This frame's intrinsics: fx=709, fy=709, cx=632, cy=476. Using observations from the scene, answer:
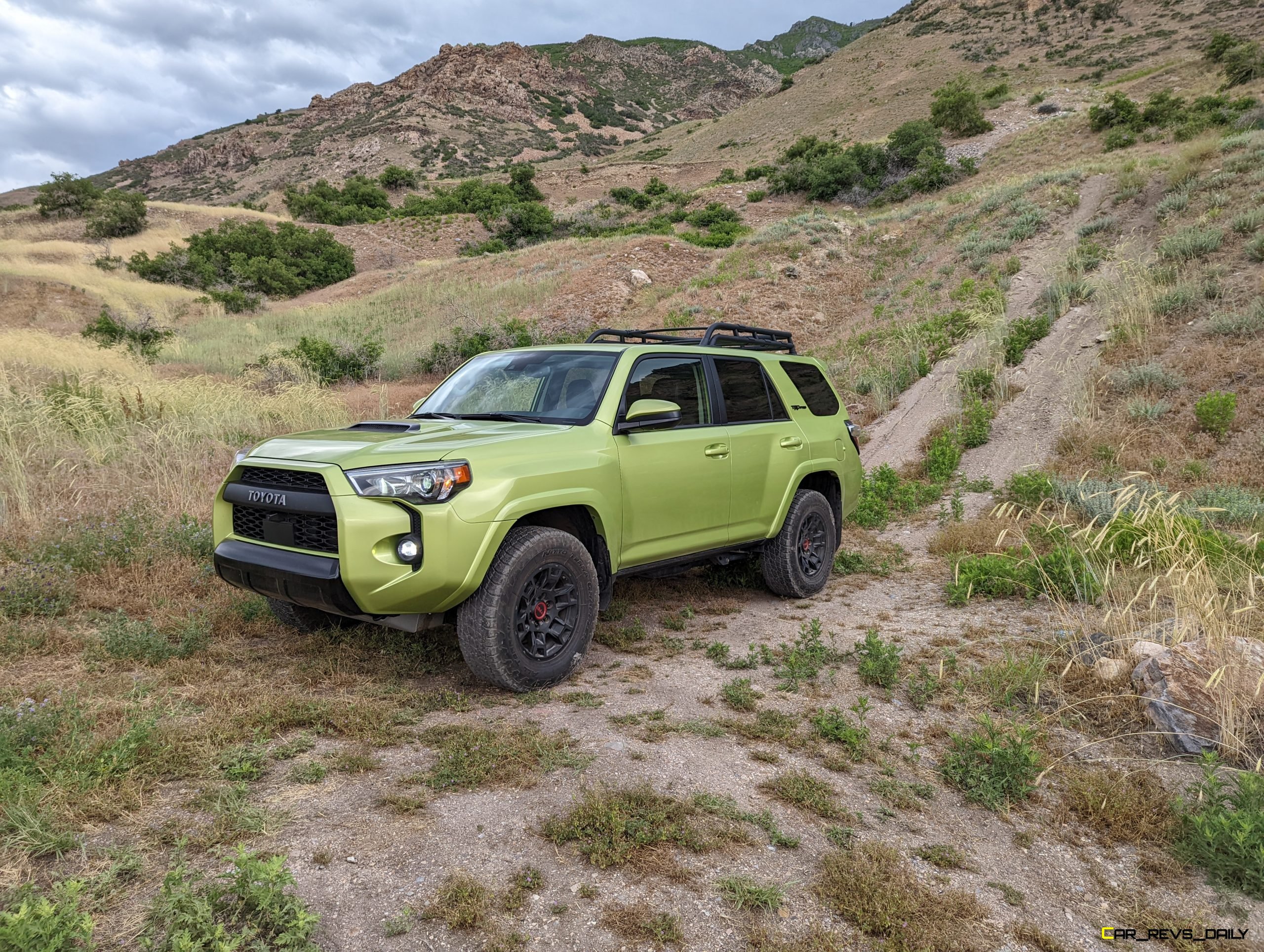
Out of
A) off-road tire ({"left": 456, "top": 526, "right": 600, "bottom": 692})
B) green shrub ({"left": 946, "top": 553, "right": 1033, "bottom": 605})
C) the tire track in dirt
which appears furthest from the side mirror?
the tire track in dirt

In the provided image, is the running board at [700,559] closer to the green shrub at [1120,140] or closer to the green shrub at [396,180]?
the green shrub at [1120,140]

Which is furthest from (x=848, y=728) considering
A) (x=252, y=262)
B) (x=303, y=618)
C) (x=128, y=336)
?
(x=252, y=262)

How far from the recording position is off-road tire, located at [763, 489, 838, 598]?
5.82 m

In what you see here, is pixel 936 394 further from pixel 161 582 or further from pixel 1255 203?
pixel 161 582

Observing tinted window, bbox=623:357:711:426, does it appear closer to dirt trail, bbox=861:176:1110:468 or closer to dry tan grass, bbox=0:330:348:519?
dry tan grass, bbox=0:330:348:519

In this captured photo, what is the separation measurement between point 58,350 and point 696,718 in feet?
46.2

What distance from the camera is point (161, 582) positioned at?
536cm

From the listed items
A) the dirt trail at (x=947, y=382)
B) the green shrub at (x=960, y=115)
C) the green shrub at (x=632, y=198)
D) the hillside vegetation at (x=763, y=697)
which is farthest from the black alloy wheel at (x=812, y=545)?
the green shrub at (x=960, y=115)

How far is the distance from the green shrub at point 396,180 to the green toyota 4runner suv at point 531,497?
55559 millimetres

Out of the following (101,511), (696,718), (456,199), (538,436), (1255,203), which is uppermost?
(456,199)

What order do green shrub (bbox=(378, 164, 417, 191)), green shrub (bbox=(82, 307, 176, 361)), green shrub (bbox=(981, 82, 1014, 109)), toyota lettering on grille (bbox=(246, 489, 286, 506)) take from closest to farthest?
1. toyota lettering on grille (bbox=(246, 489, 286, 506))
2. green shrub (bbox=(82, 307, 176, 361))
3. green shrub (bbox=(981, 82, 1014, 109))
4. green shrub (bbox=(378, 164, 417, 191))

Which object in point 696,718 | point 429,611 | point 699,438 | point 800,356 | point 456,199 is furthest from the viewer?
point 456,199

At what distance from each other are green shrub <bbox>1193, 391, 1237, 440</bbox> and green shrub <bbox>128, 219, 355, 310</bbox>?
1252 inches

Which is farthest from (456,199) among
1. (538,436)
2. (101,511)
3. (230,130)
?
(230,130)
